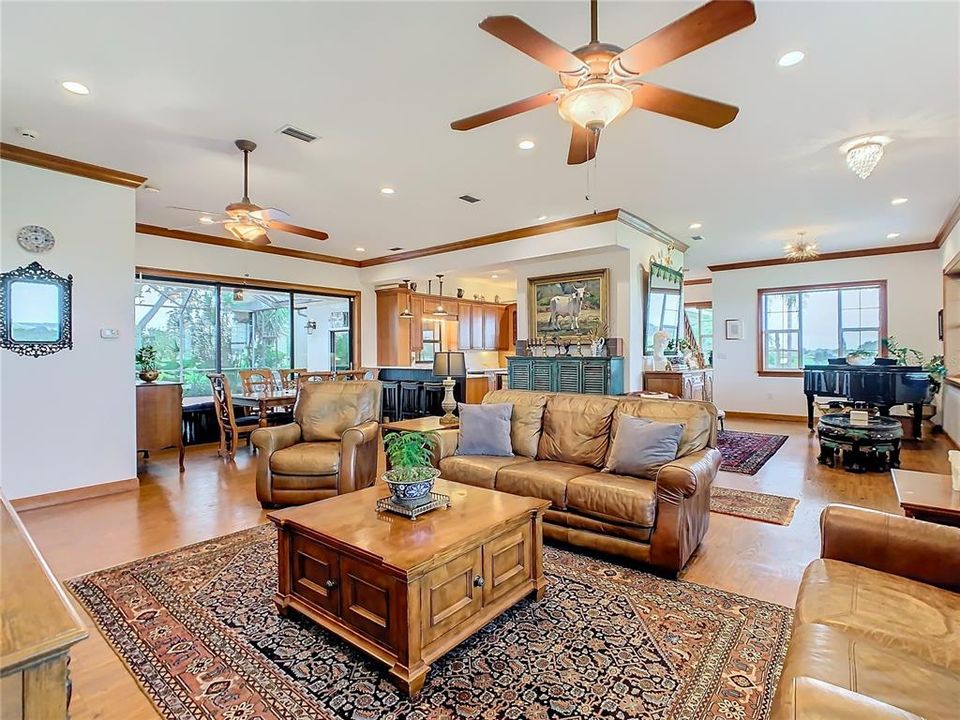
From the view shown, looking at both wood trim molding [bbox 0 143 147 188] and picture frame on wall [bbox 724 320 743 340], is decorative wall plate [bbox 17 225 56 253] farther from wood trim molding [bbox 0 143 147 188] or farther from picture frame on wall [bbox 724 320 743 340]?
picture frame on wall [bbox 724 320 743 340]

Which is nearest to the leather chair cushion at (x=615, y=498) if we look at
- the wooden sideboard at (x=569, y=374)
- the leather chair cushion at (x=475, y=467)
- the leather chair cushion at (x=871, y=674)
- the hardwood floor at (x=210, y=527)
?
the hardwood floor at (x=210, y=527)

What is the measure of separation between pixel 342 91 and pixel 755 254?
7.71 metres

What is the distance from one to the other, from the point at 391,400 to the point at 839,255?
26.0 feet

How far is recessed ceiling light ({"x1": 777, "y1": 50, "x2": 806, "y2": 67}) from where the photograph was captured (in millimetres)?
2736

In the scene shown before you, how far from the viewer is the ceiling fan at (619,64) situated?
1.79 metres

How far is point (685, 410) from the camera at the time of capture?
10.9 ft

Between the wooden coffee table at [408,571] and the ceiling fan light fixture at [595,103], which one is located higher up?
the ceiling fan light fixture at [595,103]

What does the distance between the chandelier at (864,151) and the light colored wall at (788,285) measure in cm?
516

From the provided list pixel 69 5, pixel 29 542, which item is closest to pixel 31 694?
pixel 29 542

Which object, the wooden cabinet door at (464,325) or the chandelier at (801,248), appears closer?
the chandelier at (801,248)

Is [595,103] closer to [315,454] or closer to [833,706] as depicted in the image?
[833,706]

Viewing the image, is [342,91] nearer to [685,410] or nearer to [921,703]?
[685,410]

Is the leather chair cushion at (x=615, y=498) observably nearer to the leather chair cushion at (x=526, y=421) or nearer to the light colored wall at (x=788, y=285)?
the leather chair cushion at (x=526, y=421)

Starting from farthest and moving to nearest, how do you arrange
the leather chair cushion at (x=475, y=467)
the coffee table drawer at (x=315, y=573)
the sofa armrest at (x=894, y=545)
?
the leather chair cushion at (x=475, y=467) < the coffee table drawer at (x=315, y=573) < the sofa armrest at (x=894, y=545)
